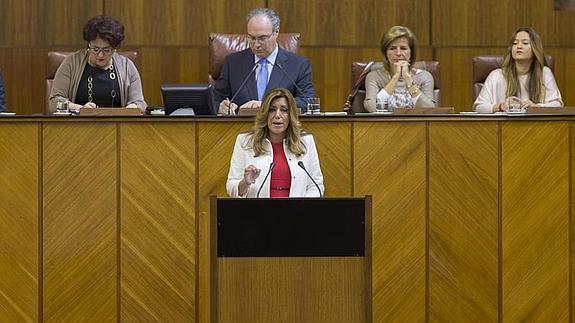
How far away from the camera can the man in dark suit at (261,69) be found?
6.50 m

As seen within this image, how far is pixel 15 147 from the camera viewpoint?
538 centimetres

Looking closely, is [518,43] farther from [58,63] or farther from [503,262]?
[58,63]

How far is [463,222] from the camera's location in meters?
5.43

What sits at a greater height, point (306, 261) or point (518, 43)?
point (518, 43)

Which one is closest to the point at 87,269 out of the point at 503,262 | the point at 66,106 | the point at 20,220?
the point at 20,220

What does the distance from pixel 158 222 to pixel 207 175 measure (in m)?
0.30

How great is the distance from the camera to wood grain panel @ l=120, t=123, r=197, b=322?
5.38 meters

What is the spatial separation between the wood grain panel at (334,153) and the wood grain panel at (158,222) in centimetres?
55

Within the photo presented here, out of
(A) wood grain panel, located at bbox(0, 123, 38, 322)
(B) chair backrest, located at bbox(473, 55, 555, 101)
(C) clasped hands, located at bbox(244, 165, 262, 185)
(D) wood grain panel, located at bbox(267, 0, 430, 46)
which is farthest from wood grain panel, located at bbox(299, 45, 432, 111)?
(C) clasped hands, located at bbox(244, 165, 262, 185)

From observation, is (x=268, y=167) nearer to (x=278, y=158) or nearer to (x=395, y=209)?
(x=278, y=158)

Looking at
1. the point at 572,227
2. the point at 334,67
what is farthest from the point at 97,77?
the point at 572,227

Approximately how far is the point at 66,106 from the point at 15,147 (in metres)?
0.52

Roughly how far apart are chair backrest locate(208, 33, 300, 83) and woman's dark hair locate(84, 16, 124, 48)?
818 millimetres

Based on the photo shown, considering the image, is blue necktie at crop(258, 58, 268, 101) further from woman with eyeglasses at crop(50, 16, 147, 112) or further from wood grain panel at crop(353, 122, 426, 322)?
wood grain panel at crop(353, 122, 426, 322)
